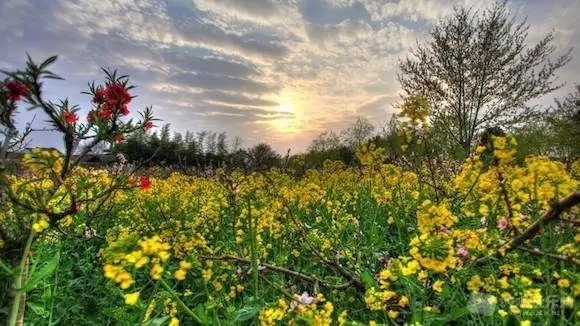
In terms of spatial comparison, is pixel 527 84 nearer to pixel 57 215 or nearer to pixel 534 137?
pixel 534 137

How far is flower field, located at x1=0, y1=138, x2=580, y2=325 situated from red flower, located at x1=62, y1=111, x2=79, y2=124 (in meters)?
0.25

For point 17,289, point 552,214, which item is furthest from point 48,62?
point 552,214

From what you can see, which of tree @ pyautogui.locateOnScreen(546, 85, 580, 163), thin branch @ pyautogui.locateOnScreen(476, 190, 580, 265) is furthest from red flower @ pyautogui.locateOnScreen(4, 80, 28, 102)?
tree @ pyautogui.locateOnScreen(546, 85, 580, 163)

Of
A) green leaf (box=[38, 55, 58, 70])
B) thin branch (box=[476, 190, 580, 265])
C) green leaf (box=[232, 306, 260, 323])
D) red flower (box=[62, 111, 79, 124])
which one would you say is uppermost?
green leaf (box=[38, 55, 58, 70])

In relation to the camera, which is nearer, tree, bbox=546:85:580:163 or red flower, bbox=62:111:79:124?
red flower, bbox=62:111:79:124

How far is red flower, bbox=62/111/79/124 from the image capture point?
2931 millimetres

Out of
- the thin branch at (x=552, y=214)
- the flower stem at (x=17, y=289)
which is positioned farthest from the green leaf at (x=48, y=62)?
the thin branch at (x=552, y=214)

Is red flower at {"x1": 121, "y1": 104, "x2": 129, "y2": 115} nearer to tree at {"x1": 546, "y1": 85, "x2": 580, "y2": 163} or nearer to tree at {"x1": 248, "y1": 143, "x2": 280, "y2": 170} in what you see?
tree at {"x1": 248, "y1": 143, "x2": 280, "y2": 170}

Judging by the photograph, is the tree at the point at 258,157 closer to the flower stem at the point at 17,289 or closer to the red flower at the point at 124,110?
the red flower at the point at 124,110

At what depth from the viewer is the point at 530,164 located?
2.12 meters

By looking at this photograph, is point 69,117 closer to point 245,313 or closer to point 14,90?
point 14,90

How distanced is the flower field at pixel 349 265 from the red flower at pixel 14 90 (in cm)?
40

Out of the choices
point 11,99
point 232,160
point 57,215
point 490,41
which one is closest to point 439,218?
point 57,215

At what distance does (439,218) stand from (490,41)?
21.6 metres
